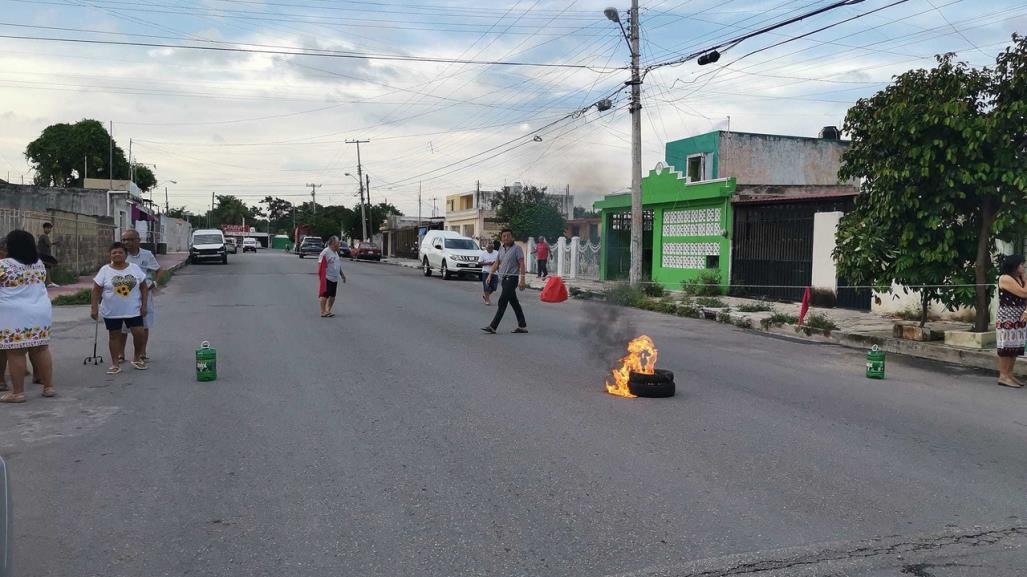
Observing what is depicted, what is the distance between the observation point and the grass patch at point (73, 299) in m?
17.1

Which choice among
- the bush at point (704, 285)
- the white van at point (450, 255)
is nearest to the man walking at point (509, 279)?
the bush at point (704, 285)

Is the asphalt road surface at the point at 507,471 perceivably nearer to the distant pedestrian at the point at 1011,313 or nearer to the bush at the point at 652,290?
the distant pedestrian at the point at 1011,313

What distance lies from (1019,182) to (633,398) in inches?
259

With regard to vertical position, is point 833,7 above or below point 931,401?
above

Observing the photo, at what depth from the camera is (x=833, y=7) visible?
496 inches

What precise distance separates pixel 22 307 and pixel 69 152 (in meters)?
67.3

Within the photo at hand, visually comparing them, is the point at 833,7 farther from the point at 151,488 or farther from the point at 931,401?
the point at 151,488

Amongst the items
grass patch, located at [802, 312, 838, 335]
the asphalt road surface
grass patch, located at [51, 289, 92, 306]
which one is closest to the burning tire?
the asphalt road surface

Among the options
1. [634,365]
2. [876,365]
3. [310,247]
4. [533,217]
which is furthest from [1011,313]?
[310,247]

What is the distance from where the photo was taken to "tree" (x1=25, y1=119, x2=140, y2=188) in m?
64.9

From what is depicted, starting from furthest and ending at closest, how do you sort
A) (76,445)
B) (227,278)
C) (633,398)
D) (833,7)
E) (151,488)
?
(227,278) → (833,7) → (633,398) → (76,445) → (151,488)

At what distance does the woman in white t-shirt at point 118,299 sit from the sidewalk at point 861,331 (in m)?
10.6

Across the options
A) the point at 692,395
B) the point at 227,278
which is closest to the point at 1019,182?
the point at 692,395

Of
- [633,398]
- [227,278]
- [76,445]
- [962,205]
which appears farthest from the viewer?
[227,278]
